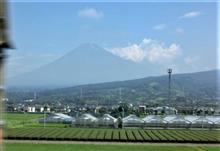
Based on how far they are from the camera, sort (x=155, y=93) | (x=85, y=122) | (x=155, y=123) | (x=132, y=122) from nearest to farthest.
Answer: (x=155, y=123) < (x=132, y=122) < (x=85, y=122) < (x=155, y=93)

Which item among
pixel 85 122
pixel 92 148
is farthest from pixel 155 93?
pixel 92 148

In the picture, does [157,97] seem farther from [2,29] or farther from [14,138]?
[2,29]

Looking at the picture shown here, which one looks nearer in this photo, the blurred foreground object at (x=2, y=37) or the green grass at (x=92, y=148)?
the blurred foreground object at (x=2, y=37)

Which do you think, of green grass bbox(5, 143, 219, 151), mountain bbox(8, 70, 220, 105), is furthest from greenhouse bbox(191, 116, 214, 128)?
mountain bbox(8, 70, 220, 105)

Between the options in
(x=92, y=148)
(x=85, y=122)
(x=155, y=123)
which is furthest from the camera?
(x=85, y=122)

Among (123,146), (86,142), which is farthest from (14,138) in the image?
(123,146)

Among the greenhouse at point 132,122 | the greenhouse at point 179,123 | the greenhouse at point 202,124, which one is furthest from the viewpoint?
the greenhouse at point 132,122

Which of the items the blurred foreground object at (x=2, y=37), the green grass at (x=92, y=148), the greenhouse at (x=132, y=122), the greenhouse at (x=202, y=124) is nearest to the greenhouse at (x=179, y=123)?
the greenhouse at (x=202, y=124)

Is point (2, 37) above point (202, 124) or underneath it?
above

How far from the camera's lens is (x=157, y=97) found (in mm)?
148000

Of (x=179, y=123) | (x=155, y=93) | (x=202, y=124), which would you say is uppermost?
(x=155, y=93)

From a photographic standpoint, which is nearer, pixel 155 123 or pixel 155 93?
pixel 155 123

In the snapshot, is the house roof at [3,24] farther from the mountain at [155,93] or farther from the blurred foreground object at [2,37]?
the mountain at [155,93]

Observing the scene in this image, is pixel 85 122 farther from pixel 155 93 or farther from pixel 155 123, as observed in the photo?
pixel 155 93
